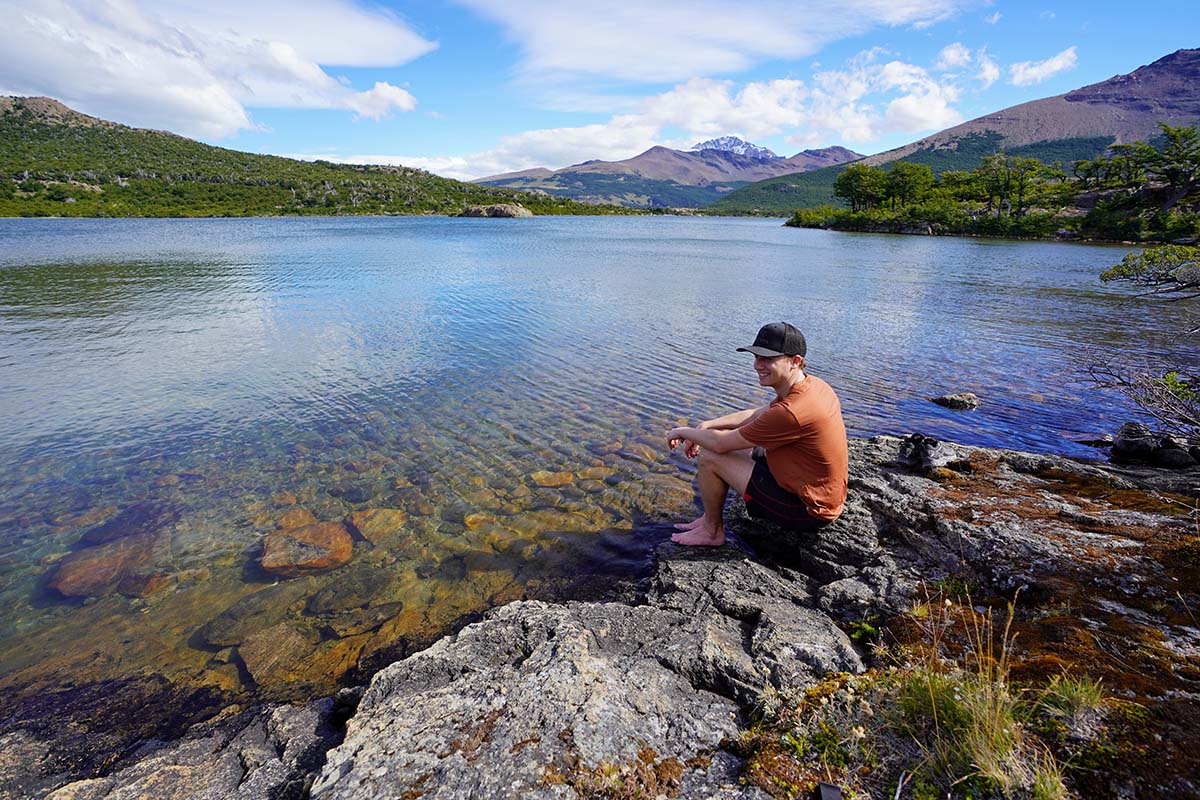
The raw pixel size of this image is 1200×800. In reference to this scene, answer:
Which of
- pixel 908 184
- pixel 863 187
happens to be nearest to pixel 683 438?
pixel 908 184

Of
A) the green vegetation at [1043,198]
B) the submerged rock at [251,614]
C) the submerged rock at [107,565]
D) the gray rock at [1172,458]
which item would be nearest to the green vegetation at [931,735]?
the submerged rock at [251,614]

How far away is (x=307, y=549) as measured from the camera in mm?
7254

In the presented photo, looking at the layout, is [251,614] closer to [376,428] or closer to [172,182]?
[376,428]

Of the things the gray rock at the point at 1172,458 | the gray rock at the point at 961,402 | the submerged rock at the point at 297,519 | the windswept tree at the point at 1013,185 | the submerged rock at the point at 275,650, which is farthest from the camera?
the windswept tree at the point at 1013,185

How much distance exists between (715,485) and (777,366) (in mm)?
1803

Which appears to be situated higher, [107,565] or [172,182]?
[172,182]

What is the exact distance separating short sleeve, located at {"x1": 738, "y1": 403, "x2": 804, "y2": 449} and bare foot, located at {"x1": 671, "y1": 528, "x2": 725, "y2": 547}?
161cm

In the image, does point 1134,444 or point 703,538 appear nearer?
point 703,538

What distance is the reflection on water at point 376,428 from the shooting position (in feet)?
20.3

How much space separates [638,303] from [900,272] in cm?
2529

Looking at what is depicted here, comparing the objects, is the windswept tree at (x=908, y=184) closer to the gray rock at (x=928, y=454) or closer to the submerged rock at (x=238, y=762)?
the gray rock at (x=928, y=454)

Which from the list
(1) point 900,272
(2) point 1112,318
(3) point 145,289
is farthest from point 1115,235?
(3) point 145,289

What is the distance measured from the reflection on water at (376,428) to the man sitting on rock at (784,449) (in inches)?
67.0

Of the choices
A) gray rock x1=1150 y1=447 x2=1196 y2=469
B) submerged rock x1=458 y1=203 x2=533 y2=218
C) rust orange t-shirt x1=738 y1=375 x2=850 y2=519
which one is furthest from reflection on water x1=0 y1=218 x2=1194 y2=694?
submerged rock x1=458 y1=203 x2=533 y2=218
